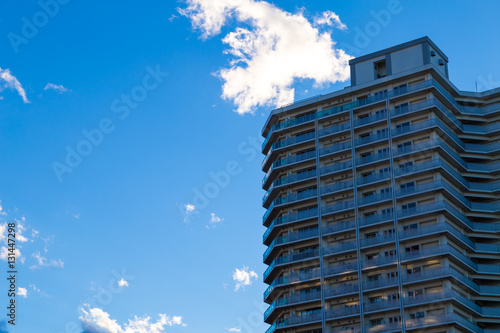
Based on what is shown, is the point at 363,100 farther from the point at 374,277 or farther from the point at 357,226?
the point at 374,277

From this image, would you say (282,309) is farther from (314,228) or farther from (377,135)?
(377,135)

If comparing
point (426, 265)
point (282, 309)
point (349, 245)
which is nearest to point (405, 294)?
point (426, 265)

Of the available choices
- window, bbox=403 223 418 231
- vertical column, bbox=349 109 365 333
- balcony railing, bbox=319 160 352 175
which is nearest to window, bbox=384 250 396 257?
window, bbox=403 223 418 231

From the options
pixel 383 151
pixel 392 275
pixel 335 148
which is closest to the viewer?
pixel 392 275

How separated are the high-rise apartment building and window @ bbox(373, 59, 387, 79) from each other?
181 mm

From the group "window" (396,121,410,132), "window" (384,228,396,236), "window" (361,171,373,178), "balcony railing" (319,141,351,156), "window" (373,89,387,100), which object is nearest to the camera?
"window" (384,228,396,236)

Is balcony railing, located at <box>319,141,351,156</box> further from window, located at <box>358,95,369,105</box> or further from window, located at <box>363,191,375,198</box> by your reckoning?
window, located at <box>363,191,375,198</box>

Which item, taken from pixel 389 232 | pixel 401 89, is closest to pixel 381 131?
pixel 401 89

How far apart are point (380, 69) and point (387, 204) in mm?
22701

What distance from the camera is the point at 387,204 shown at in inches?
4055

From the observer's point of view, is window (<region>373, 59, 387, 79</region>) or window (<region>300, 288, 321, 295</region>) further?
window (<region>373, 59, 387, 79</region>)

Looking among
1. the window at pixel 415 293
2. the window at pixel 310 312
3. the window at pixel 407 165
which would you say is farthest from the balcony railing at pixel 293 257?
the window at pixel 407 165

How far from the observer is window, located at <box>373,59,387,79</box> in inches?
4498

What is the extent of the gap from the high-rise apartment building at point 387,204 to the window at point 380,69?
181mm
